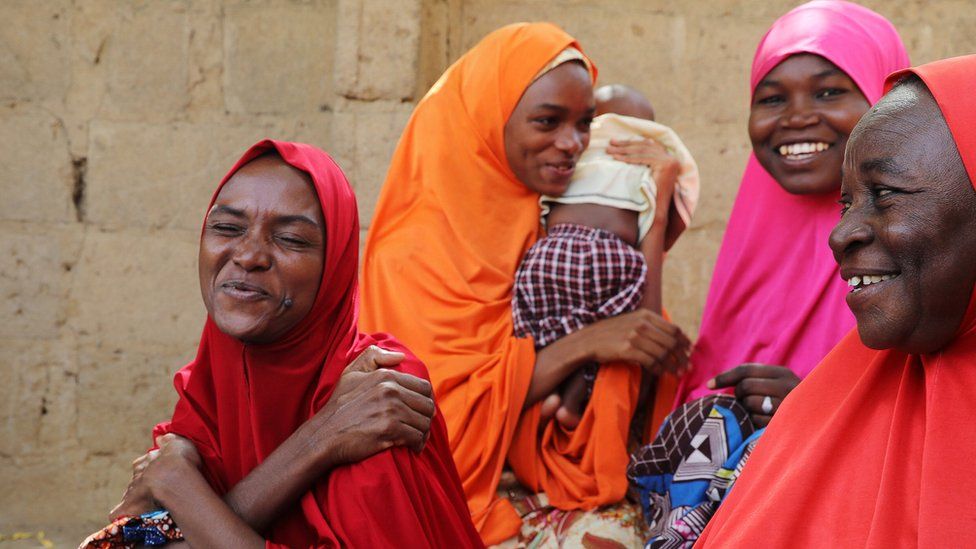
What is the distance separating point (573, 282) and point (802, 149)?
2.62 feet

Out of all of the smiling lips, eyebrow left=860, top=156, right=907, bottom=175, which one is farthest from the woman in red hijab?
eyebrow left=860, top=156, right=907, bottom=175

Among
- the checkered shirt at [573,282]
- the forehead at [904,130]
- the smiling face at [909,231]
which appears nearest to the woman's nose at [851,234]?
the smiling face at [909,231]

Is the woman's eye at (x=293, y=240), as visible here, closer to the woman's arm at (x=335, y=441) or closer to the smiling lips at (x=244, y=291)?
the smiling lips at (x=244, y=291)

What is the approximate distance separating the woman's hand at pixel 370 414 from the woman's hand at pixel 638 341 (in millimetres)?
846

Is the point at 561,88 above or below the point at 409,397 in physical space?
above

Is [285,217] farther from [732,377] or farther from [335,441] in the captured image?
[732,377]

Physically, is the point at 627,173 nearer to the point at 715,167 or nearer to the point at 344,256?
the point at 344,256

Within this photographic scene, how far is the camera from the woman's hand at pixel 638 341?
372 centimetres

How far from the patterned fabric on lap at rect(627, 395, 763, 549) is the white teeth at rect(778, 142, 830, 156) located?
2.71 ft

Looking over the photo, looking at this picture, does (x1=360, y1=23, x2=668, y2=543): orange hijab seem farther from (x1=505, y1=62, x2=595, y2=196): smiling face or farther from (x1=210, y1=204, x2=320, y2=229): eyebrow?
(x1=210, y1=204, x2=320, y2=229): eyebrow

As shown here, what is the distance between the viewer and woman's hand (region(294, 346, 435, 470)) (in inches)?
113

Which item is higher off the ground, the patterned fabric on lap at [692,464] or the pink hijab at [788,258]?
the pink hijab at [788,258]

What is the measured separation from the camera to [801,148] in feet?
12.1

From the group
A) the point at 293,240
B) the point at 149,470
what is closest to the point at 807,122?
the point at 293,240
